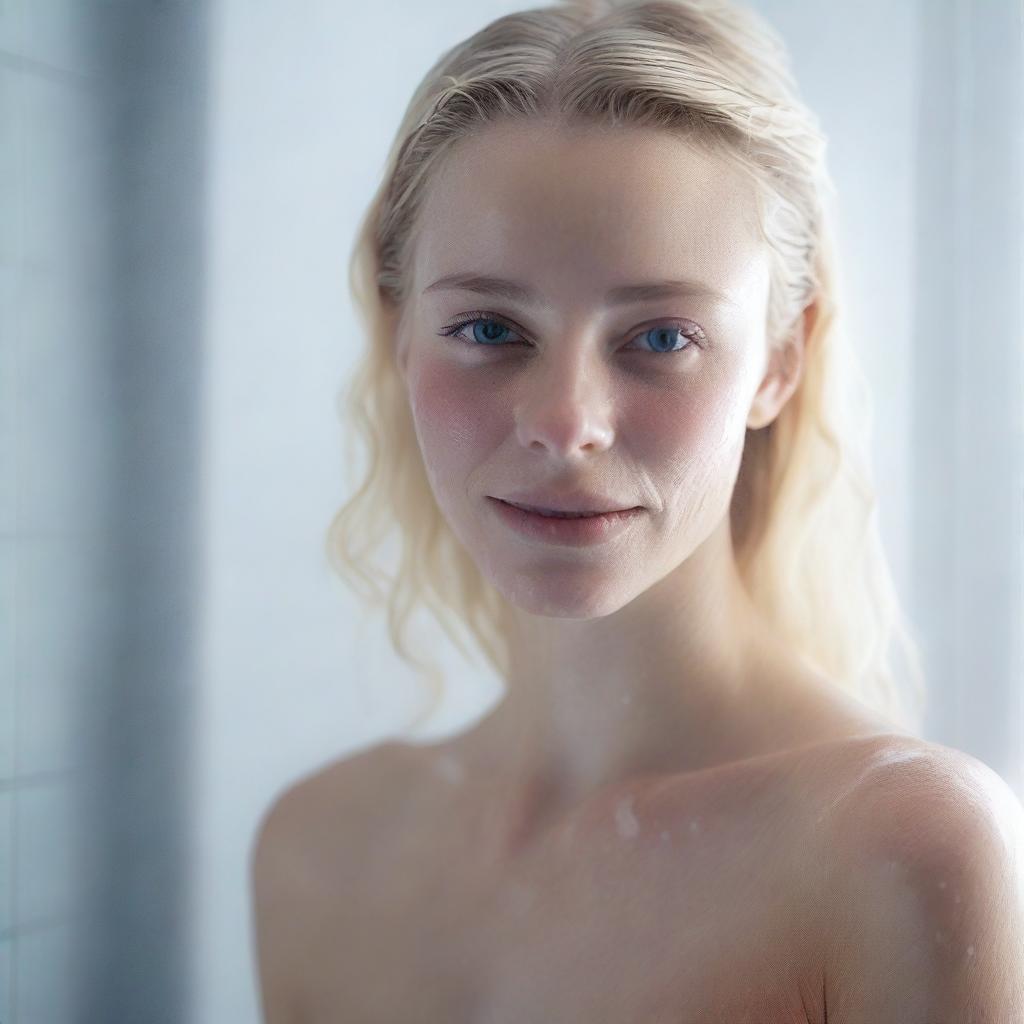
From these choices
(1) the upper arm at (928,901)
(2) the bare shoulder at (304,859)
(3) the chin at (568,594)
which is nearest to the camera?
(1) the upper arm at (928,901)

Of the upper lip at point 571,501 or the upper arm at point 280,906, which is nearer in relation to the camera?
the upper lip at point 571,501

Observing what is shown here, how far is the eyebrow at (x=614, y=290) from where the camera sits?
62 cm

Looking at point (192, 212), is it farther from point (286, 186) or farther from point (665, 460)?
point (665, 460)

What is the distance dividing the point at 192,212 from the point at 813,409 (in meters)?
0.52

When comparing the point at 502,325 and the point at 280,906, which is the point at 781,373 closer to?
the point at 502,325

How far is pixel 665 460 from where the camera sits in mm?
640

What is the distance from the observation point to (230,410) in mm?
857

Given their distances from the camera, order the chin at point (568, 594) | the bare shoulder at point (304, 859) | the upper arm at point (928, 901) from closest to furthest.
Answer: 1. the upper arm at point (928, 901)
2. the chin at point (568, 594)
3. the bare shoulder at point (304, 859)

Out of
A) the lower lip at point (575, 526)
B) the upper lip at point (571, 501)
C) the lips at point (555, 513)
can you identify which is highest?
the upper lip at point (571, 501)

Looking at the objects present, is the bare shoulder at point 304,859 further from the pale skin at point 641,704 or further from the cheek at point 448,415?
the cheek at point 448,415

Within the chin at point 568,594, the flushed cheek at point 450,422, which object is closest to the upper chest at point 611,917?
the chin at point 568,594

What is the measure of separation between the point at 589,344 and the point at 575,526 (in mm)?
111

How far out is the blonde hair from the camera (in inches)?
25.9

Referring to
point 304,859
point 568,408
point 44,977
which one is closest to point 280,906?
point 304,859
